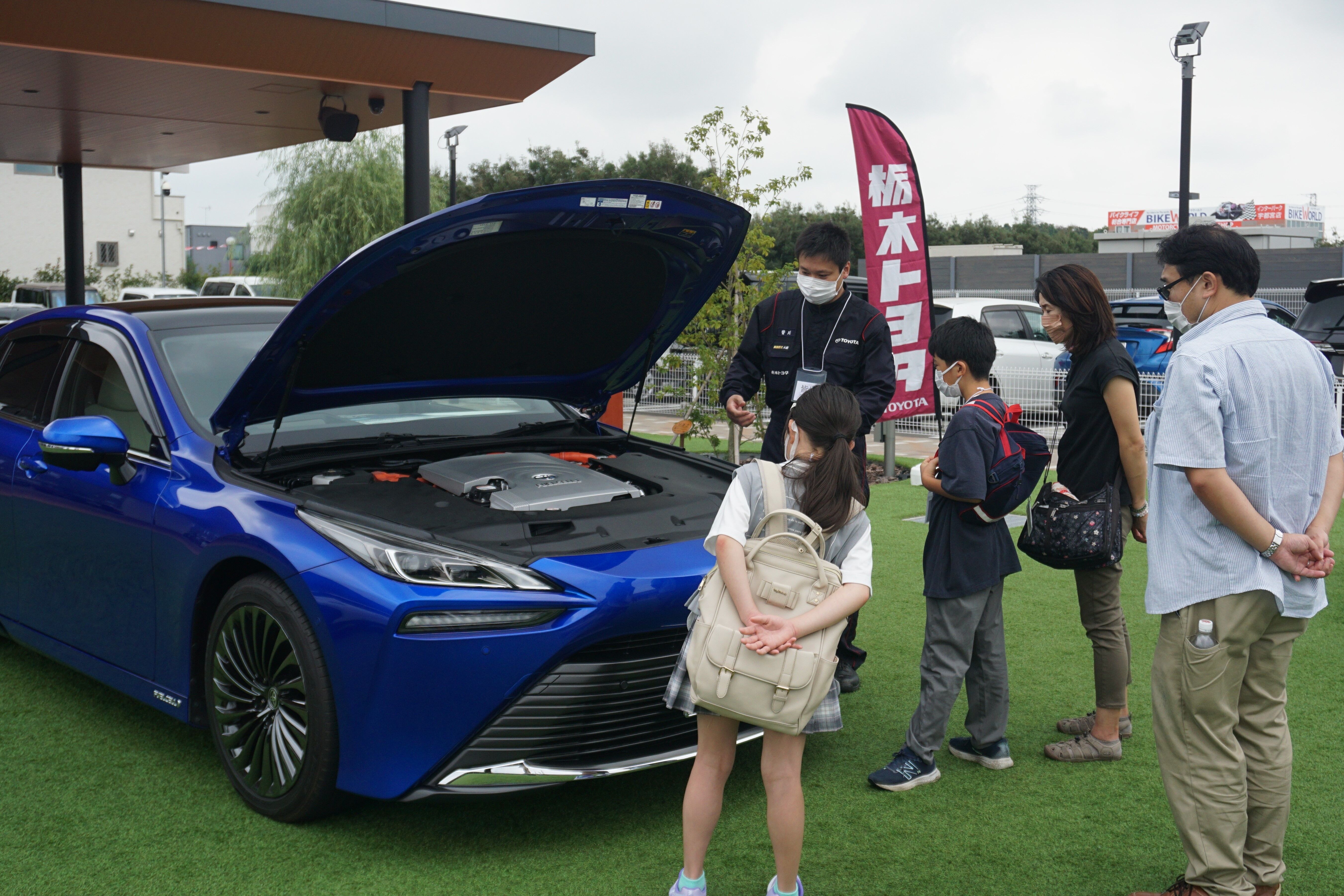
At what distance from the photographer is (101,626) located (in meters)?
3.83

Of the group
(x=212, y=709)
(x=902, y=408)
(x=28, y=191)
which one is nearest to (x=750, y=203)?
(x=902, y=408)

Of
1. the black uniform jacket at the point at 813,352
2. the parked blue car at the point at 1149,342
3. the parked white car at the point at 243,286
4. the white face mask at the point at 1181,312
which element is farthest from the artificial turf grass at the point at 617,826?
the parked white car at the point at 243,286

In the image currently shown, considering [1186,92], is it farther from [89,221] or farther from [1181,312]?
[89,221]

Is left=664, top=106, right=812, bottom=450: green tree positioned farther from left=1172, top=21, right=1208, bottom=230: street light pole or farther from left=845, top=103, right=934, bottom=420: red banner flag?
left=1172, top=21, right=1208, bottom=230: street light pole

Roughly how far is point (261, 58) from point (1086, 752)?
8.43m

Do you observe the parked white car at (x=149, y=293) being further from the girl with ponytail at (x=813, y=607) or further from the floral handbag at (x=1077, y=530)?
the girl with ponytail at (x=813, y=607)

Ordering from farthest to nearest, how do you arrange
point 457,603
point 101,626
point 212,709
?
1. point 101,626
2. point 212,709
3. point 457,603

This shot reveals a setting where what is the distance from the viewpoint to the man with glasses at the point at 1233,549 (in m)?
2.64

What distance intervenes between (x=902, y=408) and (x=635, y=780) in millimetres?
6043

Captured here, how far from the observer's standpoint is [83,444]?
3.56 metres

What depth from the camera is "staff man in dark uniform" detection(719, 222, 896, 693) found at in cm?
438

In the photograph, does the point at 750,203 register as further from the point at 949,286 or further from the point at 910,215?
the point at 949,286

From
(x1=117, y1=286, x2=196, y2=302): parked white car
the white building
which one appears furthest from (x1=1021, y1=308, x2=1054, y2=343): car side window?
the white building

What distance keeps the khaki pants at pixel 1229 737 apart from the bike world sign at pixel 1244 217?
6025 cm
